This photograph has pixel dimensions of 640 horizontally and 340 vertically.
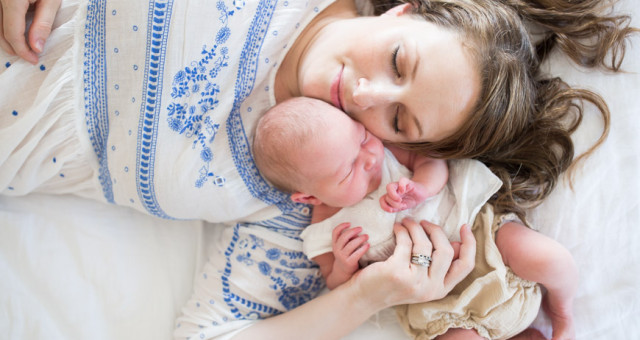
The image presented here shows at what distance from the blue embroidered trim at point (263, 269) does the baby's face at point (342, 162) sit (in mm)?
264

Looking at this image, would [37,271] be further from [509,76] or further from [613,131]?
[613,131]

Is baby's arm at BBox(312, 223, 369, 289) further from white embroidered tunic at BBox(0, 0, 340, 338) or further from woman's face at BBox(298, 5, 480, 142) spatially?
woman's face at BBox(298, 5, 480, 142)

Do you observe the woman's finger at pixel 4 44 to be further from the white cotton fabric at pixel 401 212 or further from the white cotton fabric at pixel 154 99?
the white cotton fabric at pixel 401 212

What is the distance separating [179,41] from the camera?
1317 millimetres

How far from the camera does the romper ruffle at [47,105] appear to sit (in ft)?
4.38

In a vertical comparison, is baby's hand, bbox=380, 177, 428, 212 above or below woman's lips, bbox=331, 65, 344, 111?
below

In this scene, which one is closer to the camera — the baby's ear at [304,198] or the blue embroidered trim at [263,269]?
the baby's ear at [304,198]

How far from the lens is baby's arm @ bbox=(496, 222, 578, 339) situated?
135 cm

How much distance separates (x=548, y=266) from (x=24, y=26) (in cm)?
147

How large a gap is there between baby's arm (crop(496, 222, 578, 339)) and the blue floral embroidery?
821 mm

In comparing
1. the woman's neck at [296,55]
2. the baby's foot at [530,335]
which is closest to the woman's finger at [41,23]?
the woman's neck at [296,55]

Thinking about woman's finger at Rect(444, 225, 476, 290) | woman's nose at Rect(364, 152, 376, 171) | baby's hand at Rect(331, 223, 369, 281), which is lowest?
woman's finger at Rect(444, 225, 476, 290)

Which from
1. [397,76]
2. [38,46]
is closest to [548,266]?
[397,76]

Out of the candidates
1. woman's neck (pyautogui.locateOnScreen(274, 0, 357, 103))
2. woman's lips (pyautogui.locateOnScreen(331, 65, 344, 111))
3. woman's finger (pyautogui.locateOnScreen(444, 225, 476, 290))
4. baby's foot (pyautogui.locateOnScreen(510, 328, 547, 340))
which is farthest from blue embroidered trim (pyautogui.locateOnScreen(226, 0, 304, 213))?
baby's foot (pyautogui.locateOnScreen(510, 328, 547, 340))
